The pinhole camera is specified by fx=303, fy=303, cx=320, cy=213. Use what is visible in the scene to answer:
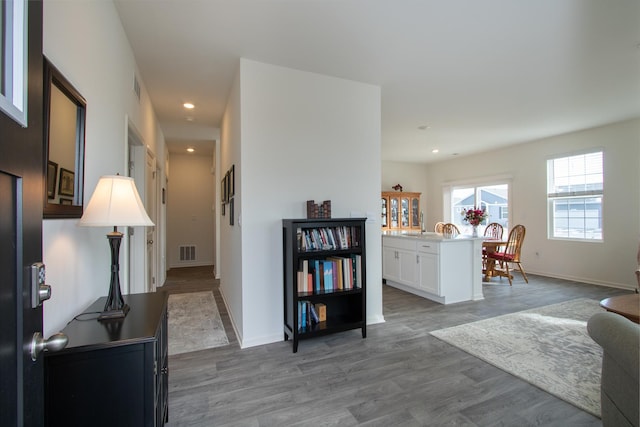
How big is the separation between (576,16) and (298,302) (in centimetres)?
316

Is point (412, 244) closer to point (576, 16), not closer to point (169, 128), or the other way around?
point (576, 16)

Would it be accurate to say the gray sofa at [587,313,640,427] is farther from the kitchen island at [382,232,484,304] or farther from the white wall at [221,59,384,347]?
the kitchen island at [382,232,484,304]

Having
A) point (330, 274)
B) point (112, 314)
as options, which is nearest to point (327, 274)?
point (330, 274)

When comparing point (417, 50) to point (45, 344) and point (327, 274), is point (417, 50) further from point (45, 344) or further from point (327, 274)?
point (45, 344)

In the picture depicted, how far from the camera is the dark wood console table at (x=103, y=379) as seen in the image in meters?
1.06

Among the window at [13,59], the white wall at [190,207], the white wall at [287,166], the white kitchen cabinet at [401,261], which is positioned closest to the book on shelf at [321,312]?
the white wall at [287,166]

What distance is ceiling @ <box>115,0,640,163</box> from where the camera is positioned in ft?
7.25

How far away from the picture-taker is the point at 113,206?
1.39m

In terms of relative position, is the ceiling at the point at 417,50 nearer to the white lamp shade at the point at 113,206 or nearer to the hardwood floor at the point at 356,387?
the white lamp shade at the point at 113,206

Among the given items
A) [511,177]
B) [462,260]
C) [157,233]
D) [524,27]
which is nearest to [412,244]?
[462,260]

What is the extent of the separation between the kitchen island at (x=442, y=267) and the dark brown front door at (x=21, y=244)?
406 centimetres

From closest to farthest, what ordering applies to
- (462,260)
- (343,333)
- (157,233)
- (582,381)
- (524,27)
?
1. (582,381)
2. (524,27)
3. (343,333)
4. (462,260)
5. (157,233)

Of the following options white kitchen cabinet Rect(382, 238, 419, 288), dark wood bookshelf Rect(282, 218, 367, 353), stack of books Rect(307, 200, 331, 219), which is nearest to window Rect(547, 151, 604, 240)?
white kitchen cabinet Rect(382, 238, 419, 288)

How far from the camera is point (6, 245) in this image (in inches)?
24.5
